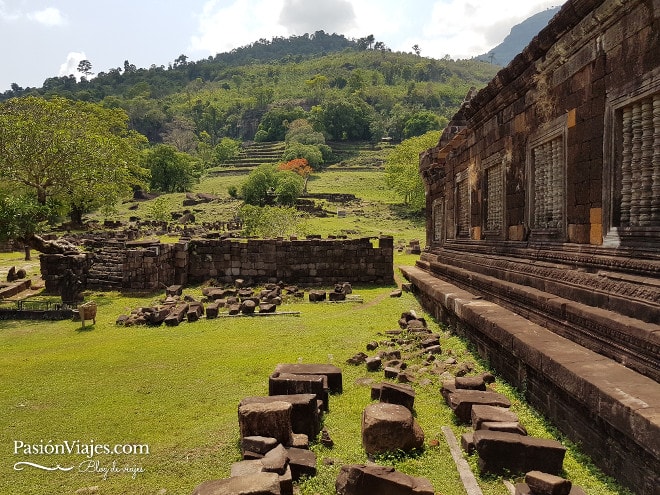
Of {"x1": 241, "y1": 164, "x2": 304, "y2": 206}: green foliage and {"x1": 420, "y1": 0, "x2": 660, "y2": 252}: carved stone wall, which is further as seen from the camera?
{"x1": 241, "y1": 164, "x2": 304, "y2": 206}: green foliage

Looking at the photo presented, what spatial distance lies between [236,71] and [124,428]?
7886 inches

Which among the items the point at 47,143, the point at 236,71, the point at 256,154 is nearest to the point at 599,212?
the point at 47,143

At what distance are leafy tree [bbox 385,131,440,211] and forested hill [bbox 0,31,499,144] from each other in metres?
52.3

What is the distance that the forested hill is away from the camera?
337 ft

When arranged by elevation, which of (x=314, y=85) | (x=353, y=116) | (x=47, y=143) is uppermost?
(x=314, y=85)

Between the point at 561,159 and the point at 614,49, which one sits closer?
the point at 614,49

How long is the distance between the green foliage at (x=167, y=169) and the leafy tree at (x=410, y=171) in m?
32.9

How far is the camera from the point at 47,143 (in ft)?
56.5

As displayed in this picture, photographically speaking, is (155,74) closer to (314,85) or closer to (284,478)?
(314,85)

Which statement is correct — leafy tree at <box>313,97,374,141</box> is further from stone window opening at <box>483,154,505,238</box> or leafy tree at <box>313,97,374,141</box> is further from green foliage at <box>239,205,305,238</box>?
stone window opening at <box>483,154,505,238</box>

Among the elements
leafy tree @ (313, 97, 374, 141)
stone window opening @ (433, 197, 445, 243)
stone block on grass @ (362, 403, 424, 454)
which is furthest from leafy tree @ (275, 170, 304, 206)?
leafy tree @ (313, 97, 374, 141)

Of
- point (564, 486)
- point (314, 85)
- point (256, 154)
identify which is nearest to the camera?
point (564, 486)

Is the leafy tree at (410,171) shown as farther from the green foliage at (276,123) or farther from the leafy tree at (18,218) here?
the green foliage at (276,123)

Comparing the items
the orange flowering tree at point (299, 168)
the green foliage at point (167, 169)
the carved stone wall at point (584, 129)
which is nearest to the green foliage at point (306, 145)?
the orange flowering tree at point (299, 168)
